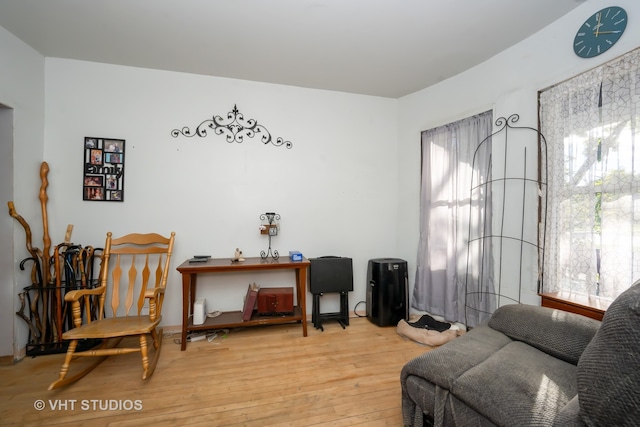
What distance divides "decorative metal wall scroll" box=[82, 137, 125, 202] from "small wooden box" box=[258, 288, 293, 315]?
5.52 ft

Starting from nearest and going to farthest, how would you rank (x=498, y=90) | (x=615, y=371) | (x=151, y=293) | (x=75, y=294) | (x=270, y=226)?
(x=615, y=371) → (x=75, y=294) → (x=151, y=293) → (x=498, y=90) → (x=270, y=226)

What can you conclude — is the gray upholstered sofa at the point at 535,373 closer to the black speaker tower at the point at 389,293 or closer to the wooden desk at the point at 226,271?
the black speaker tower at the point at 389,293

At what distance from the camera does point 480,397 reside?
Result: 1.06m

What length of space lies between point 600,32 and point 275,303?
10.3ft

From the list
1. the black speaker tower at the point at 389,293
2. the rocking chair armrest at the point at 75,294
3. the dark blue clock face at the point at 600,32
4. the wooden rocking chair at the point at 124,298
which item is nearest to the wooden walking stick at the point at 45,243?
the wooden rocking chair at the point at 124,298

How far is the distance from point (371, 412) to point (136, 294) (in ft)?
7.75

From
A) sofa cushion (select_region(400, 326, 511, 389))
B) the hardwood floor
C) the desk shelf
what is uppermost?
sofa cushion (select_region(400, 326, 511, 389))

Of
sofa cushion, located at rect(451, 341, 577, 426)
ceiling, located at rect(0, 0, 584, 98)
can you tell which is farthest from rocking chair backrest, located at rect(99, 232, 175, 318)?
sofa cushion, located at rect(451, 341, 577, 426)

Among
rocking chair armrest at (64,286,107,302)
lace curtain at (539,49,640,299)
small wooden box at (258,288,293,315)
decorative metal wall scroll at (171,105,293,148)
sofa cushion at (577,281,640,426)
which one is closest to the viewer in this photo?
sofa cushion at (577,281,640,426)

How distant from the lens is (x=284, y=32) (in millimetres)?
2066

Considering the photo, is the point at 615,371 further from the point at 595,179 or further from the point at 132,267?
the point at 132,267

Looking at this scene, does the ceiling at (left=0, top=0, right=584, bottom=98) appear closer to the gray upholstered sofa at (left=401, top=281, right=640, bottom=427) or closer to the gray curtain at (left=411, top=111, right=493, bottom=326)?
the gray curtain at (left=411, top=111, right=493, bottom=326)

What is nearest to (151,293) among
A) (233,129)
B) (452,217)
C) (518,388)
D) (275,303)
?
(275,303)

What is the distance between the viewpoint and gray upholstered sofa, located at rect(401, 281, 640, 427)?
764mm
